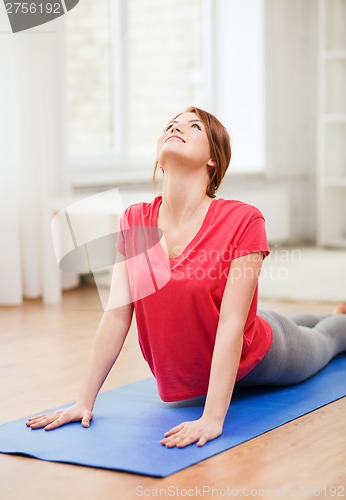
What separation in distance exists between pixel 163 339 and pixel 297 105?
15.9ft

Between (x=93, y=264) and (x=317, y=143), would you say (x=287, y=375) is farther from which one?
A: (x=317, y=143)

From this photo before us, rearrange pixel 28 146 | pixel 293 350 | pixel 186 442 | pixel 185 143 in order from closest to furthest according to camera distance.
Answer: pixel 186 442
pixel 185 143
pixel 293 350
pixel 28 146

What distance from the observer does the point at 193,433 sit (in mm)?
2096

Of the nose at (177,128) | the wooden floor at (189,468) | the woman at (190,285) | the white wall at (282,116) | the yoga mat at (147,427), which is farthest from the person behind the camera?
the white wall at (282,116)

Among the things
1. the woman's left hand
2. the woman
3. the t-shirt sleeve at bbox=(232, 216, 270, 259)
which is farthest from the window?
the woman's left hand

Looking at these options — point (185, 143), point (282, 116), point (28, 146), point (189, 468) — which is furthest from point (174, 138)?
point (282, 116)

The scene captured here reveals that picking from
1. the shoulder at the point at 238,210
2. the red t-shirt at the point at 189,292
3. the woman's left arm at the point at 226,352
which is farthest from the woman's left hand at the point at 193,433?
the shoulder at the point at 238,210

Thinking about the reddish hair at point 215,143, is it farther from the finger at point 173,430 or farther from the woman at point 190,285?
the finger at point 173,430

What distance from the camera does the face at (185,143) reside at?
226 cm

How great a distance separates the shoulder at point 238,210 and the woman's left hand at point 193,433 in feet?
1.71

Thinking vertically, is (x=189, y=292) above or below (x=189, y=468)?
above

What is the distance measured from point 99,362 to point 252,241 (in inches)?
19.4

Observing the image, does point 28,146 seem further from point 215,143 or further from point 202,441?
point 202,441

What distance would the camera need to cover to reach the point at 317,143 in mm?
6984
